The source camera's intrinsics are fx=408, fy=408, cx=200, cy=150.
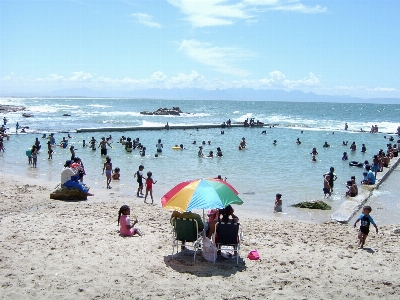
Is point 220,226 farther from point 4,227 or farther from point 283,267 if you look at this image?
point 4,227

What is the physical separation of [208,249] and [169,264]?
31.1 inches

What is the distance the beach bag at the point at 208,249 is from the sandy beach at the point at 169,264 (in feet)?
0.41

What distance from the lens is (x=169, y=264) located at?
7695 millimetres

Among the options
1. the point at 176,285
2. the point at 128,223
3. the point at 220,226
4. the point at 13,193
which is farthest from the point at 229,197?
the point at 13,193

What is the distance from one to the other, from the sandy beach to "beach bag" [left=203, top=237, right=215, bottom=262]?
0.12 m

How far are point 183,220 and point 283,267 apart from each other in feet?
6.79

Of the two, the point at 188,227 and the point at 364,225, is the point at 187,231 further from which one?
the point at 364,225

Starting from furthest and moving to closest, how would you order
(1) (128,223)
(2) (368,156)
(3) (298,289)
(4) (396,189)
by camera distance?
(2) (368,156) < (4) (396,189) < (1) (128,223) < (3) (298,289)

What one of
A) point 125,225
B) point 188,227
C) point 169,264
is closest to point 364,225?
point 188,227

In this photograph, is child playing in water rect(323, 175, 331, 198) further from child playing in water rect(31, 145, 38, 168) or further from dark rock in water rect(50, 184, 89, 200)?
child playing in water rect(31, 145, 38, 168)

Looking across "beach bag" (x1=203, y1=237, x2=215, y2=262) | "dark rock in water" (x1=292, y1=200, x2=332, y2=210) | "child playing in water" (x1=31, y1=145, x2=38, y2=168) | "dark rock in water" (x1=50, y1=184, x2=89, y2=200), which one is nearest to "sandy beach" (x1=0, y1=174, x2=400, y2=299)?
"beach bag" (x1=203, y1=237, x2=215, y2=262)

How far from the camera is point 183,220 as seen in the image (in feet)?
25.5

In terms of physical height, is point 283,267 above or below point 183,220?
below

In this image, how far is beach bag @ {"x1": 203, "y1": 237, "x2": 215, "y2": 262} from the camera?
7.80 m
